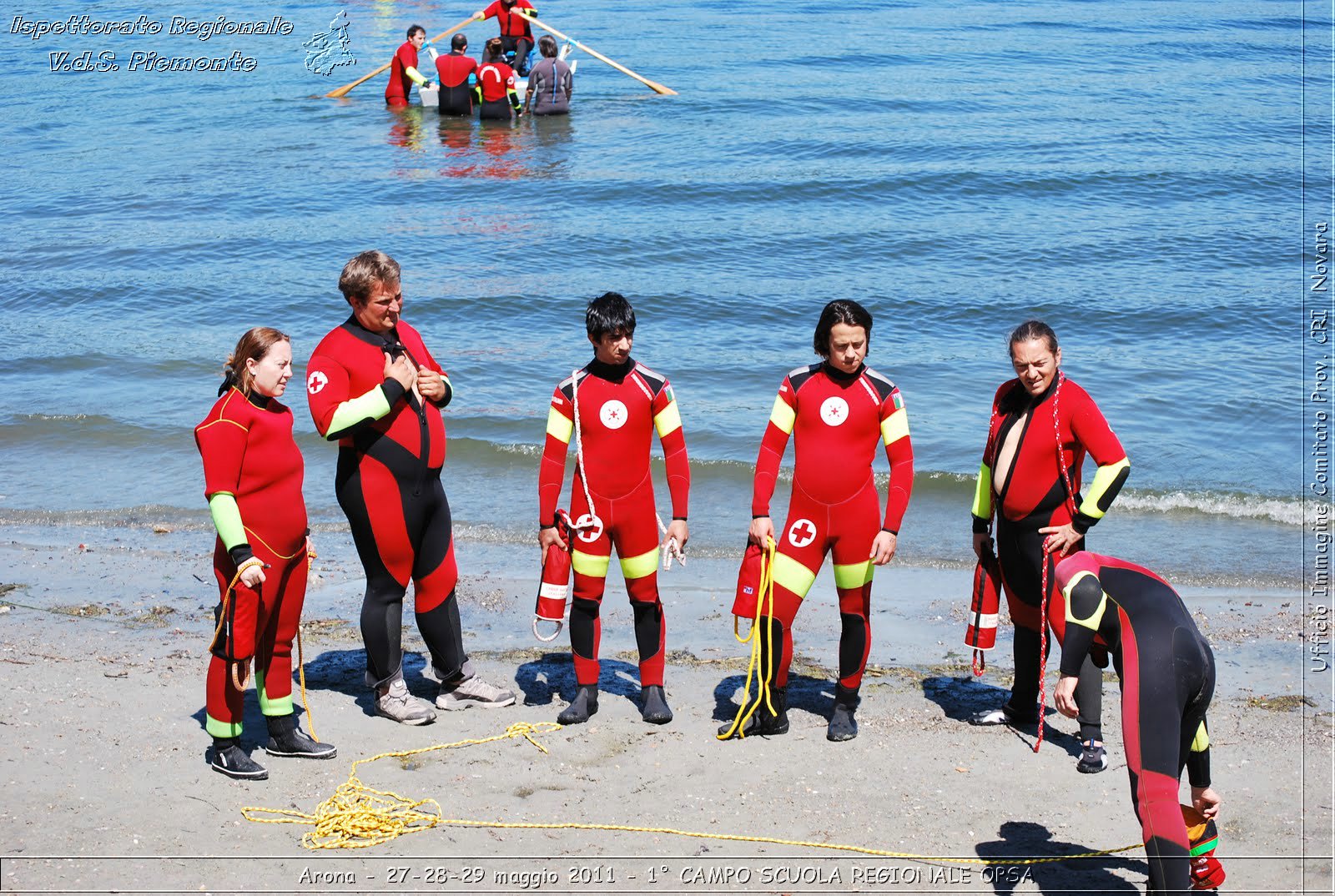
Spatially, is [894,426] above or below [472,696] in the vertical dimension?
above

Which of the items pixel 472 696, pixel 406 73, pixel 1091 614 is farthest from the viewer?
pixel 406 73

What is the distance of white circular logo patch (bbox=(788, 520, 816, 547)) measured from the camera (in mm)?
5848

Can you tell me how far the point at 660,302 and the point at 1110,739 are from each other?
9.53m

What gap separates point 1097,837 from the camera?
5.06 m

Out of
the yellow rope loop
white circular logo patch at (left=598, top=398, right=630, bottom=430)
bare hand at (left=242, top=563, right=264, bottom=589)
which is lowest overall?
the yellow rope loop

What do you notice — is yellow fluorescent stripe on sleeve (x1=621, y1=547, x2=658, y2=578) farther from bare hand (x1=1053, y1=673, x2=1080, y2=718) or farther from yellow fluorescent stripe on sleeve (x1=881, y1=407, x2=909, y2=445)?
bare hand (x1=1053, y1=673, x2=1080, y2=718)

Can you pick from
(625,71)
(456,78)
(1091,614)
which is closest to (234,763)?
(1091,614)

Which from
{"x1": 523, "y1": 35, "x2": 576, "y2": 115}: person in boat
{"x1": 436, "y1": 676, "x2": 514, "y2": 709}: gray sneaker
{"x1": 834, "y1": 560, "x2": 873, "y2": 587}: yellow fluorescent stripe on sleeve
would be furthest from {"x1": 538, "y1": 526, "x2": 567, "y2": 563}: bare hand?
{"x1": 523, "y1": 35, "x2": 576, "y2": 115}: person in boat

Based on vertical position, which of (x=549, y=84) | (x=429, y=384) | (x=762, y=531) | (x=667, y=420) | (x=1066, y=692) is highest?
(x=549, y=84)

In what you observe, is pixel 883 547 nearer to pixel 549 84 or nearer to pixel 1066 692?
pixel 1066 692

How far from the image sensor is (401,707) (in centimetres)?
607

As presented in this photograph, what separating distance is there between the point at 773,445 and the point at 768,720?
4.22 ft

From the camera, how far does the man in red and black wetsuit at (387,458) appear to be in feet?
18.6

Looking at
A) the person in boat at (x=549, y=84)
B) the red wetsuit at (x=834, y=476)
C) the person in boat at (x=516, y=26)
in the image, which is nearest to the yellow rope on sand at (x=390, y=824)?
the red wetsuit at (x=834, y=476)
